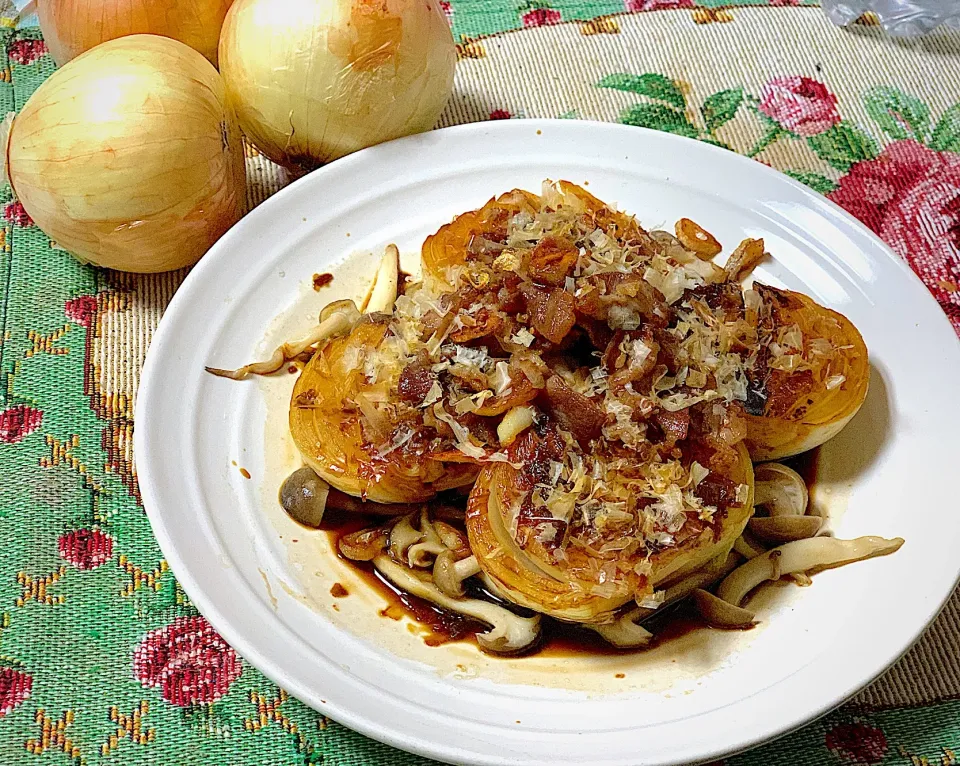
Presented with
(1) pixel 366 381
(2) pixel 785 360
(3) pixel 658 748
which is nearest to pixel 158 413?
(1) pixel 366 381

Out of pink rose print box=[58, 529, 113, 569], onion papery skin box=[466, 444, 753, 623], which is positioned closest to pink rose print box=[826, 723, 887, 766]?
onion papery skin box=[466, 444, 753, 623]

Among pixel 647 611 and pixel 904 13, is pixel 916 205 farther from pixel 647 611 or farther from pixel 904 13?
pixel 647 611

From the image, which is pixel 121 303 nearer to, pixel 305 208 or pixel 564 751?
pixel 305 208

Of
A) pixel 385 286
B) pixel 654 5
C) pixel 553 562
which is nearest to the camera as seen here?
pixel 553 562

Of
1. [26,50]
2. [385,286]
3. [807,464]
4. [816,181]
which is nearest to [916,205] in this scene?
[816,181]

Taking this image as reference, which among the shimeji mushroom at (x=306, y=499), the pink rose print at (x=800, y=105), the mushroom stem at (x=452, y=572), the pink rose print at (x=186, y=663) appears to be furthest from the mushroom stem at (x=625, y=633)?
the pink rose print at (x=800, y=105)

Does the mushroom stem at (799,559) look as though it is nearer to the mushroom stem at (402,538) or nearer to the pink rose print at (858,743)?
the pink rose print at (858,743)

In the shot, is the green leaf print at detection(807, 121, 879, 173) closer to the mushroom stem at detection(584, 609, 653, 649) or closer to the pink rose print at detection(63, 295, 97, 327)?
the mushroom stem at detection(584, 609, 653, 649)
